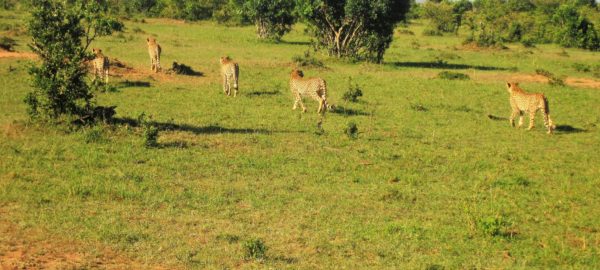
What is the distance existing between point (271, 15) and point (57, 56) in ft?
101

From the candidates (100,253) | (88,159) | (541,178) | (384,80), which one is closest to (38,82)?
(88,159)

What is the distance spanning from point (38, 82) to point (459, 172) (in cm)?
975

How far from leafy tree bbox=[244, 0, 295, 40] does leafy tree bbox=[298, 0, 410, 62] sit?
8.23 m

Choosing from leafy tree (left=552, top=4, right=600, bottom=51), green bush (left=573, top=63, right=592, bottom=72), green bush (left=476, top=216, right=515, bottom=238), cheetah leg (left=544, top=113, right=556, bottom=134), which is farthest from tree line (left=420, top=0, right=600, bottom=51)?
green bush (left=476, top=216, right=515, bottom=238)

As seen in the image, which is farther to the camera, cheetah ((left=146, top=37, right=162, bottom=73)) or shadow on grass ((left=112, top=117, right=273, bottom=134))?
cheetah ((left=146, top=37, right=162, bottom=73))

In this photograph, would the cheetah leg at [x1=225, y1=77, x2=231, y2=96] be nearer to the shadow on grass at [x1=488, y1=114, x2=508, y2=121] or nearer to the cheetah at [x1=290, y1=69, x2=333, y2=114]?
the cheetah at [x1=290, y1=69, x2=333, y2=114]

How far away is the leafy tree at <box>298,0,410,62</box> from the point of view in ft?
104

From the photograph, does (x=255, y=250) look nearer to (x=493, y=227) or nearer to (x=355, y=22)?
(x=493, y=227)

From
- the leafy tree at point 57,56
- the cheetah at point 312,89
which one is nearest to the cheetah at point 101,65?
the leafy tree at point 57,56

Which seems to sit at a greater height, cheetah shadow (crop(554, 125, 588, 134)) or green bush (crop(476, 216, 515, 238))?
green bush (crop(476, 216, 515, 238))

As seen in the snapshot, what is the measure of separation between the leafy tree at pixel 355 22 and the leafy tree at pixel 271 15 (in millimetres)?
8227

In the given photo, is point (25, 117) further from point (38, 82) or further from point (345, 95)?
point (345, 95)

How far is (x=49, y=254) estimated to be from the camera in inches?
331

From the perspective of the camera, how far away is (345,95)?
2172cm
